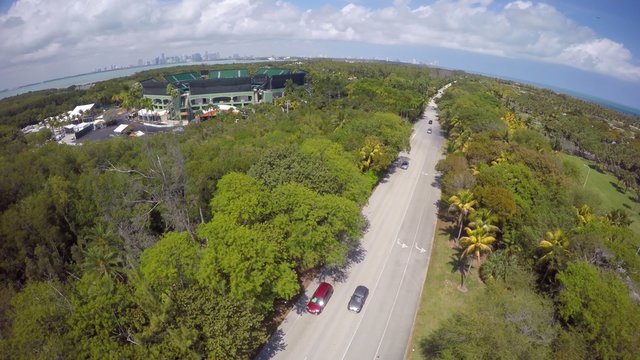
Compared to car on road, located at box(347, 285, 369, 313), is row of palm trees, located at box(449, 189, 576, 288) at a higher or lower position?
higher

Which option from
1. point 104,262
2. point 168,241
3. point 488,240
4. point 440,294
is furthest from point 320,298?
point 104,262

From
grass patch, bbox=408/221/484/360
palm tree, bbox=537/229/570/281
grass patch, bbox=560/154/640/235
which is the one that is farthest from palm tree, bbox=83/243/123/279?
grass patch, bbox=560/154/640/235

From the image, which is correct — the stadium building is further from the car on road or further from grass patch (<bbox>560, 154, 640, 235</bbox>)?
grass patch (<bbox>560, 154, 640, 235</bbox>)

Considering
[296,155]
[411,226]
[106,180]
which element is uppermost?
[296,155]

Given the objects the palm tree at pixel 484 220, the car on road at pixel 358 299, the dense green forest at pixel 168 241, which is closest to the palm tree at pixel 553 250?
the palm tree at pixel 484 220

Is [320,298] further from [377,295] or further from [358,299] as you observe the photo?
[377,295]

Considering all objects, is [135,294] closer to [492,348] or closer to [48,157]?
[492,348]

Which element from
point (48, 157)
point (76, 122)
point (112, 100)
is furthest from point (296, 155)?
point (112, 100)
